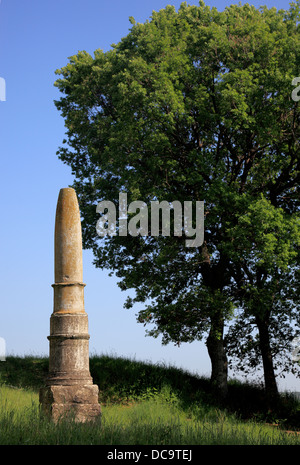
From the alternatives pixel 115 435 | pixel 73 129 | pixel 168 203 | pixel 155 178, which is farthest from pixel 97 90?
pixel 115 435

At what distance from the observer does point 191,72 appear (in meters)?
19.4

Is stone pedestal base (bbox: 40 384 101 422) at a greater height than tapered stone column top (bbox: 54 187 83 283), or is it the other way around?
tapered stone column top (bbox: 54 187 83 283)

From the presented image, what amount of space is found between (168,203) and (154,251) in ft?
10.5

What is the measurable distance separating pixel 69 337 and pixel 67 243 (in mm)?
1941

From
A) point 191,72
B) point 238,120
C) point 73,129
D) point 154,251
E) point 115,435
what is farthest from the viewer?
point 73,129

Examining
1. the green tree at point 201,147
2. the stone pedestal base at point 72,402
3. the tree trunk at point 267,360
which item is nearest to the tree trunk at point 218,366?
the green tree at point 201,147

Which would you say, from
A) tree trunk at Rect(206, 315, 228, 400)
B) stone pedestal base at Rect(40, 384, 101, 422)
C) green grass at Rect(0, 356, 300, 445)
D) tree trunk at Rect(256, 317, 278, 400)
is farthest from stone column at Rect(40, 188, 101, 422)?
tree trunk at Rect(256, 317, 278, 400)

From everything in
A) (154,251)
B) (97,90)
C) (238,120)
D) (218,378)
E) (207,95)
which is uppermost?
(97,90)

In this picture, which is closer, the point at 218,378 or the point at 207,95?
the point at 207,95

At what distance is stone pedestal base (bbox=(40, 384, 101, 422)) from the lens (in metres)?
9.62
